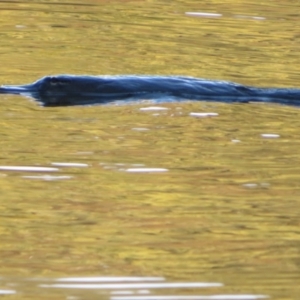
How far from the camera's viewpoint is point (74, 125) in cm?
826

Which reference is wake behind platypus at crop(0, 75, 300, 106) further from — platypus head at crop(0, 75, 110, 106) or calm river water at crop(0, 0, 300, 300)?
calm river water at crop(0, 0, 300, 300)

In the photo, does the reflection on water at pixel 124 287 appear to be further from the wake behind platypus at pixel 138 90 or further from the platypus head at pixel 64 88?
the platypus head at pixel 64 88

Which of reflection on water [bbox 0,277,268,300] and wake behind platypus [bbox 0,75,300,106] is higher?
reflection on water [bbox 0,277,268,300]

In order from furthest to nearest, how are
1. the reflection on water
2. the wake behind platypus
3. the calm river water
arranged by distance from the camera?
the wake behind platypus
the calm river water
the reflection on water

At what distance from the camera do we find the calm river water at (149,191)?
5.38 m

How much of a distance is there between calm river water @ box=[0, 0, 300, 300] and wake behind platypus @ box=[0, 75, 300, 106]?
0.27 metres

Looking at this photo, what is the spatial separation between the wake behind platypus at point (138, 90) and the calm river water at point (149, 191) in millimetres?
265

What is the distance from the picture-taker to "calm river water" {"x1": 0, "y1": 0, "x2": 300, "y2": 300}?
17.7ft

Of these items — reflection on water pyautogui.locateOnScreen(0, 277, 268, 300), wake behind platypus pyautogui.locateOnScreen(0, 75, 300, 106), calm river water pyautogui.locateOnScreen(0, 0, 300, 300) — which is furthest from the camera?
wake behind platypus pyautogui.locateOnScreen(0, 75, 300, 106)

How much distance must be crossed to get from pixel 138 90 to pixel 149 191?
2.89 m

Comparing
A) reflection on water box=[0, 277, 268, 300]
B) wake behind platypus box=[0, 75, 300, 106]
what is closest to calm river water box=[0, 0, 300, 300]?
reflection on water box=[0, 277, 268, 300]

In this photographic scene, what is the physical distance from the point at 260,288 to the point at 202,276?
0.28 metres

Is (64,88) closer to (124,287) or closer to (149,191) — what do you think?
(149,191)

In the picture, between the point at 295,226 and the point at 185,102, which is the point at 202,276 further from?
the point at 185,102
